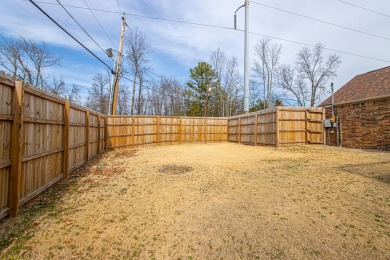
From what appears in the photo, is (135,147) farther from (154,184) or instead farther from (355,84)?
(355,84)

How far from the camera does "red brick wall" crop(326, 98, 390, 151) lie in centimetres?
862

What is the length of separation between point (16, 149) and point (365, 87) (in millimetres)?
16234

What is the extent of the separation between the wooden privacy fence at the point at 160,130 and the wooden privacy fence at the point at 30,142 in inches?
229

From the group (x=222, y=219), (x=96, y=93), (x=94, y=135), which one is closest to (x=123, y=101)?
(x=96, y=93)

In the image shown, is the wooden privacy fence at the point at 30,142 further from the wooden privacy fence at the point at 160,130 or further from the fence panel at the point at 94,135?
the wooden privacy fence at the point at 160,130

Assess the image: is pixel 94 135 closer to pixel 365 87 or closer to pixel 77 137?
pixel 77 137

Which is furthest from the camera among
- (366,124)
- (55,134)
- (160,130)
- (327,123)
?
(160,130)

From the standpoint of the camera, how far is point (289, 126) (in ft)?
33.4

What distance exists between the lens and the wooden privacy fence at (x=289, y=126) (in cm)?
999

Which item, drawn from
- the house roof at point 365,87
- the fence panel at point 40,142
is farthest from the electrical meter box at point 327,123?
the fence panel at point 40,142

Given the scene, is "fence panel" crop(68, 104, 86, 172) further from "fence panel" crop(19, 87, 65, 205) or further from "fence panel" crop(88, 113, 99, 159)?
"fence panel" crop(88, 113, 99, 159)

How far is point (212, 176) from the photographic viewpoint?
5008 mm

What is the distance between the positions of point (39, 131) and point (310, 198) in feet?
16.3

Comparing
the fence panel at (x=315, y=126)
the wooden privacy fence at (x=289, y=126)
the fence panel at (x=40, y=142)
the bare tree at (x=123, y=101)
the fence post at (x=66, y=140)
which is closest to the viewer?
the fence panel at (x=40, y=142)
